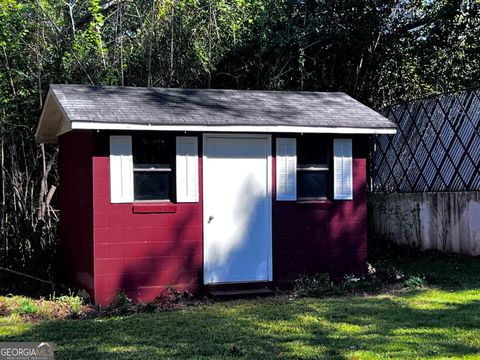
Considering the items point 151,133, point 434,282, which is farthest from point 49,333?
point 434,282

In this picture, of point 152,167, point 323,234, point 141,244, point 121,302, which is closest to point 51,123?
Result: point 152,167

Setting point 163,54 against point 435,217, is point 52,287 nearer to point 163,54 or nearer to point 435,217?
point 163,54

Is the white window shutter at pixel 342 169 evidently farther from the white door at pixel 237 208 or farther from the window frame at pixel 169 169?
the window frame at pixel 169 169

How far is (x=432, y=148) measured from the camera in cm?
1210

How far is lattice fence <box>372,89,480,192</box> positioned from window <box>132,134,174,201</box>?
5.75 metres

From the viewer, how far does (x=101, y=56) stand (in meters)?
12.1

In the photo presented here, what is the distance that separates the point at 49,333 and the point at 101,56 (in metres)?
6.99

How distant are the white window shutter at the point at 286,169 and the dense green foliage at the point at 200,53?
14.1 feet

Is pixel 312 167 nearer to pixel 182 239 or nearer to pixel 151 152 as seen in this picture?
pixel 182 239

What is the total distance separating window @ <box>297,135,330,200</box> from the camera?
9.27m

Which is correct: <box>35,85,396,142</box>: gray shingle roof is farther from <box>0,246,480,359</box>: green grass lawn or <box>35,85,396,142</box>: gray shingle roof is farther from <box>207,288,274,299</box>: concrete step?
<box>0,246,480,359</box>: green grass lawn

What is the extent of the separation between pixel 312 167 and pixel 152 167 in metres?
2.50

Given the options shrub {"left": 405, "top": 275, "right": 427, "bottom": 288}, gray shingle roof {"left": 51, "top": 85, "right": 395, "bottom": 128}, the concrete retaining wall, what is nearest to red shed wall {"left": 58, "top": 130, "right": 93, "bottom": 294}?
gray shingle roof {"left": 51, "top": 85, "right": 395, "bottom": 128}

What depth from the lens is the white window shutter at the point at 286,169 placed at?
9.04 meters
